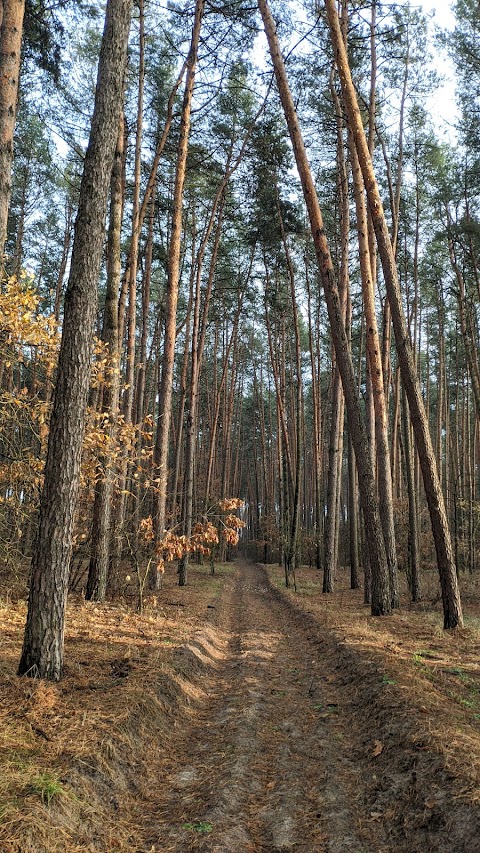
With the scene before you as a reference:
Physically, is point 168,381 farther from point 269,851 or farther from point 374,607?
point 269,851

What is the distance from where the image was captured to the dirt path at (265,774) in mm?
3047

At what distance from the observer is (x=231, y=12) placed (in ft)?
35.2

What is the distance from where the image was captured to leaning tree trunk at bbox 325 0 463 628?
8570 mm

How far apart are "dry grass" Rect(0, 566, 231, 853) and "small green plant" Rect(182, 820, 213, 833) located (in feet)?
1.11

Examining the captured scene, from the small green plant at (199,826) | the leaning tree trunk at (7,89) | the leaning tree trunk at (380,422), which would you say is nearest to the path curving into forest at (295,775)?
the small green plant at (199,826)

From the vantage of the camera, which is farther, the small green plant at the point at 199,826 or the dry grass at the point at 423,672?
the dry grass at the point at 423,672

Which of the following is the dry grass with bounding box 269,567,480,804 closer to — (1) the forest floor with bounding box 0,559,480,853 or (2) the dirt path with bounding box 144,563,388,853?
(1) the forest floor with bounding box 0,559,480,853

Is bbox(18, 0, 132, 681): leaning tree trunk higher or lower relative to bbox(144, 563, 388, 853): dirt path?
higher

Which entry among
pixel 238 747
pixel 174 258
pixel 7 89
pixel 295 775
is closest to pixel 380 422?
pixel 174 258

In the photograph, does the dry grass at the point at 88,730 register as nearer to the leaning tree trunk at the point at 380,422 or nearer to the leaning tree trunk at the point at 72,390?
the leaning tree trunk at the point at 72,390

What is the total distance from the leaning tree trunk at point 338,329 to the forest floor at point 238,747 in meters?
2.28

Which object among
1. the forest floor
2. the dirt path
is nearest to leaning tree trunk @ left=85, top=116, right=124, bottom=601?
the forest floor

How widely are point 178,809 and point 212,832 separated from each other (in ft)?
1.34

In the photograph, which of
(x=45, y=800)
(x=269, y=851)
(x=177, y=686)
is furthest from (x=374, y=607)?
(x=45, y=800)
